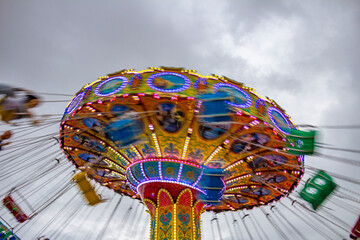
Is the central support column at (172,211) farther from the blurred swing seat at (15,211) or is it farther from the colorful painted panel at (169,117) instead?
the blurred swing seat at (15,211)

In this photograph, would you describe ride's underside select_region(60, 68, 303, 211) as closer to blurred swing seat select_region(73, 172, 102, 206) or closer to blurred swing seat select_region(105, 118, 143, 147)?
blurred swing seat select_region(105, 118, 143, 147)

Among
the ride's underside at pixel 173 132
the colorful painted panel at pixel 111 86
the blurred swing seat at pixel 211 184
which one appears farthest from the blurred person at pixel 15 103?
the blurred swing seat at pixel 211 184

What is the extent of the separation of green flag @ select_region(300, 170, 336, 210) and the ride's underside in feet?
1.41

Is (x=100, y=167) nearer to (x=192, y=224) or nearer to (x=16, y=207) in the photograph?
(x=16, y=207)

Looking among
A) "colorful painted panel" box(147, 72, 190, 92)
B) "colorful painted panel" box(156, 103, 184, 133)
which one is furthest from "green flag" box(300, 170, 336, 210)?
"colorful painted panel" box(147, 72, 190, 92)

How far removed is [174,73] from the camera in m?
8.22

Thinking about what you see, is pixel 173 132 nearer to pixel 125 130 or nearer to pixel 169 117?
pixel 169 117

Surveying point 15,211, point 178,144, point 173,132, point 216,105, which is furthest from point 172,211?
point 15,211

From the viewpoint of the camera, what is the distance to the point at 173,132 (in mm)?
8984

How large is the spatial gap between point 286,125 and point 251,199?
4.84 meters

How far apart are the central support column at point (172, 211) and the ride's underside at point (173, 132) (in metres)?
0.33

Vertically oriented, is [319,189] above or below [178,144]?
below

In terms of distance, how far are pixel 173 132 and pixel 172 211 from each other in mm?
2668

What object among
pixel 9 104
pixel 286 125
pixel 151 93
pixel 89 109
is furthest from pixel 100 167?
pixel 286 125
